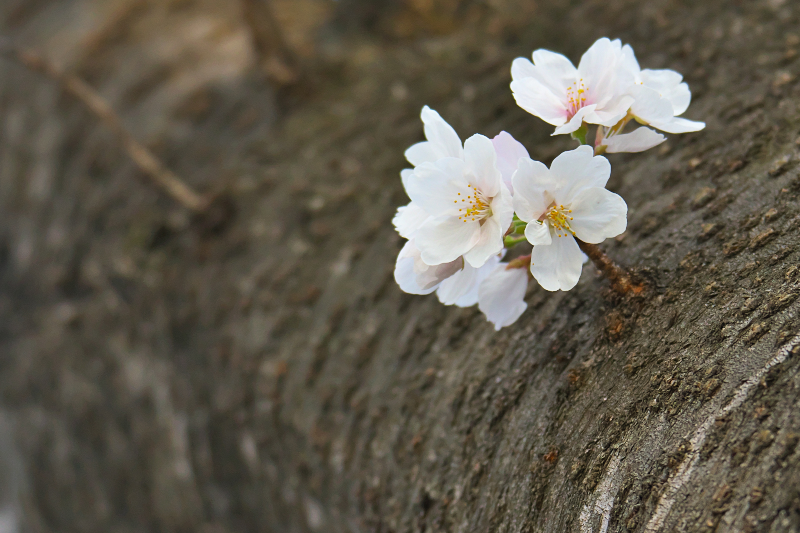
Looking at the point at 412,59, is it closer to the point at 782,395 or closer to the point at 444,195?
the point at 444,195

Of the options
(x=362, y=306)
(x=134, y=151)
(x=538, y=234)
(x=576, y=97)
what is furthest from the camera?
(x=134, y=151)

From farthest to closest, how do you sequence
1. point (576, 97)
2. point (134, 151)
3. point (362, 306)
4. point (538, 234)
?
point (134, 151) < point (362, 306) < point (576, 97) < point (538, 234)

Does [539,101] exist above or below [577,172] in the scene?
above

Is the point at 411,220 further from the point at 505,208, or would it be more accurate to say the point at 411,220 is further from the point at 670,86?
the point at 670,86

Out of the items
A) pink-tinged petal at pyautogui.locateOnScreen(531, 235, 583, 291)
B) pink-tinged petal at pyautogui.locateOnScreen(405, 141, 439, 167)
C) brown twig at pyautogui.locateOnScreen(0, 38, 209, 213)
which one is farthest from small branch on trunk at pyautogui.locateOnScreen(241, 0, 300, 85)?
pink-tinged petal at pyautogui.locateOnScreen(531, 235, 583, 291)

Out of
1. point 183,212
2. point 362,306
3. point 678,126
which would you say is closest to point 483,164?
point 678,126

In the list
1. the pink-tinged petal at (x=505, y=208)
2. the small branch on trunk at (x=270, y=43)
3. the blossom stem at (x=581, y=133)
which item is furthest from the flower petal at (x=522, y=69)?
the small branch on trunk at (x=270, y=43)

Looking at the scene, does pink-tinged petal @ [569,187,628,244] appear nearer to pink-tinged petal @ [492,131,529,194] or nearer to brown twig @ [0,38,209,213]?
pink-tinged petal @ [492,131,529,194]

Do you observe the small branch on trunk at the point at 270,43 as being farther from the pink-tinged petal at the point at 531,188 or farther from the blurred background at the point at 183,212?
the pink-tinged petal at the point at 531,188
